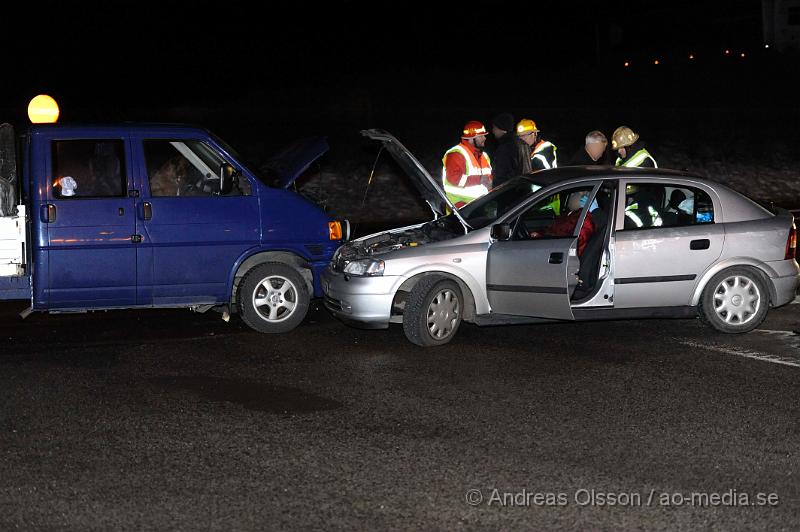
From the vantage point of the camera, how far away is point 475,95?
3888 centimetres

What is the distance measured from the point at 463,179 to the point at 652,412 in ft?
16.6

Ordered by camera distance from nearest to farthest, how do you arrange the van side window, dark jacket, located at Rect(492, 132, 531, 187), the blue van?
1. the blue van
2. the van side window
3. dark jacket, located at Rect(492, 132, 531, 187)

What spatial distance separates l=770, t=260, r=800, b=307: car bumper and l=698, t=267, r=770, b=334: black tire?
98mm

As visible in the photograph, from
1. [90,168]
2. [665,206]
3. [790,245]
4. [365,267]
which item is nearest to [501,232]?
[365,267]

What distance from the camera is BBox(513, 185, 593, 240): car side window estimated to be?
917 centimetres

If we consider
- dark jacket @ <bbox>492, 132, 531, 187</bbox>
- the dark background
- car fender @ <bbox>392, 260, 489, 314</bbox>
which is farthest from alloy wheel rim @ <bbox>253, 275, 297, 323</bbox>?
the dark background

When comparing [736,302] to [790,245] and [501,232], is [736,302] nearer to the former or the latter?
[790,245]

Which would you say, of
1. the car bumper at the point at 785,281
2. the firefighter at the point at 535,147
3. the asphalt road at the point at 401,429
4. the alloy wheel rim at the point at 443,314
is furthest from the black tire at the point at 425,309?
the firefighter at the point at 535,147

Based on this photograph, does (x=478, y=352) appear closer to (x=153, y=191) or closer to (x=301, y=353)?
(x=301, y=353)

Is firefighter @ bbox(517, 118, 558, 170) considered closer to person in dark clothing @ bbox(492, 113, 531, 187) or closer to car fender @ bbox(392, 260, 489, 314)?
person in dark clothing @ bbox(492, 113, 531, 187)

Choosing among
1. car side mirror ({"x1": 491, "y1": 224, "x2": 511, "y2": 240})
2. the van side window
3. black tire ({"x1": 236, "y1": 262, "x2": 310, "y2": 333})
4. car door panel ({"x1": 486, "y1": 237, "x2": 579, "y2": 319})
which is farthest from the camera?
black tire ({"x1": 236, "y1": 262, "x2": 310, "y2": 333})

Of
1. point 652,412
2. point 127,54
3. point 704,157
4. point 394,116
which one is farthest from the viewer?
point 127,54

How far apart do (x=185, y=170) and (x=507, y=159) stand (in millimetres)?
3969

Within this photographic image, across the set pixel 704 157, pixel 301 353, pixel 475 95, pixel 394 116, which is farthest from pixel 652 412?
pixel 475 95
